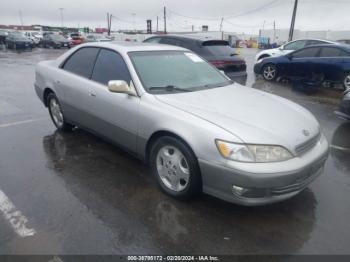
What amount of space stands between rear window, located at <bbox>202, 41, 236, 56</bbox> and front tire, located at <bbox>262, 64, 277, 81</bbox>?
2.86 meters

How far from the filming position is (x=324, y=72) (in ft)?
33.1

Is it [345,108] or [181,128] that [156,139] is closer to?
[181,128]

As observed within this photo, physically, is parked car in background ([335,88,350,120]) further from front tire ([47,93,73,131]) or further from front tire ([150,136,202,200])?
front tire ([47,93,73,131])

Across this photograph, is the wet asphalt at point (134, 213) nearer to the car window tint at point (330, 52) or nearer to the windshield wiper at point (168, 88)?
the windshield wiper at point (168, 88)

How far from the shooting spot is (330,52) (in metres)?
10.0

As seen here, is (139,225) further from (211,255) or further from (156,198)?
(211,255)

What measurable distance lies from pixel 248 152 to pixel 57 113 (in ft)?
12.0

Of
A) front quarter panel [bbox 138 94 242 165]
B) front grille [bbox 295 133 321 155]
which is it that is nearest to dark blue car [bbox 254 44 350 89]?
front grille [bbox 295 133 321 155]

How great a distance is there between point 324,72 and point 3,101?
30.6ft

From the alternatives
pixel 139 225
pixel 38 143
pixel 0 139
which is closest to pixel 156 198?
pixel 139 225

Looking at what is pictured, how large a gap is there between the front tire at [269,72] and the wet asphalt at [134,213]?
7.09m

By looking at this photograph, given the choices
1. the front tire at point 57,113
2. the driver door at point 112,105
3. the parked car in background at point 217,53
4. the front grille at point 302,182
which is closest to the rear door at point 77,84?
the driver door at point 112,105

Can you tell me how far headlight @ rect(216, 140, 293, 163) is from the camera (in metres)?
2.84

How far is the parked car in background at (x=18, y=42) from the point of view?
29562 mm
